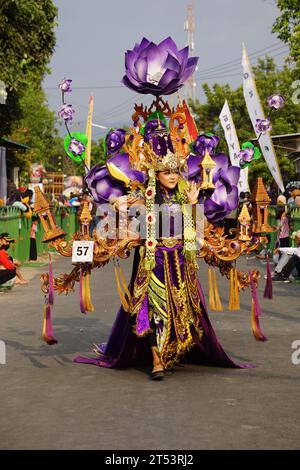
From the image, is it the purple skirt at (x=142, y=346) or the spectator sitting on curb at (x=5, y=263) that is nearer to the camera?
the purple skirt at (x=142, y=346)

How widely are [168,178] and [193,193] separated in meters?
0.28

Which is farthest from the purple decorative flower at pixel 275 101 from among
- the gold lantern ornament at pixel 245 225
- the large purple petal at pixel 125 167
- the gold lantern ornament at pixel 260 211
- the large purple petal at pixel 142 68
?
the large purple petal at pixel 125 167

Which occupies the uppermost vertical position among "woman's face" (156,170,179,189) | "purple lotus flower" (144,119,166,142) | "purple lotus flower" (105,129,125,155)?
"purple lotus flower" (144,119,166,142)

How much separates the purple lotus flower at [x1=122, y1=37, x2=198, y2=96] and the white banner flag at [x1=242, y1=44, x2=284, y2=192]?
12.7m

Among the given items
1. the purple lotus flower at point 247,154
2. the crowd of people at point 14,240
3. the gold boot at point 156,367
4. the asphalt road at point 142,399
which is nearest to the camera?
the asphalt road at point 142,399

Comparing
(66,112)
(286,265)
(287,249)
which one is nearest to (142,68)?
(66,112)

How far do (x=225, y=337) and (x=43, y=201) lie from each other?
3229 millimetres

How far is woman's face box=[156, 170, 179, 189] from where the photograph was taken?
7.83m

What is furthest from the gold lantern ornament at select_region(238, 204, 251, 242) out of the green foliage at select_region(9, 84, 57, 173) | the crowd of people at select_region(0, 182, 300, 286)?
the green foliage at select_region(9, 84, 57, 173)

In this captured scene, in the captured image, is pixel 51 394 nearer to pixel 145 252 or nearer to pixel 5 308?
pixel 145 252

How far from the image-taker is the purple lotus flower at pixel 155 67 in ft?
26.2

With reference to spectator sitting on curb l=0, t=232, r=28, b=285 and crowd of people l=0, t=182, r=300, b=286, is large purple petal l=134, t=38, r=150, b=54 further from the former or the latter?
→ spectator sitting on curb l=0, t=232, r=28, b=285

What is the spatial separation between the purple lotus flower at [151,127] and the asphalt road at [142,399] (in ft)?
7.27

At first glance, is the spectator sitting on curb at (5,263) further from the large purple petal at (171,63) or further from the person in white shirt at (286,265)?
the large purple petal at (171,63)
